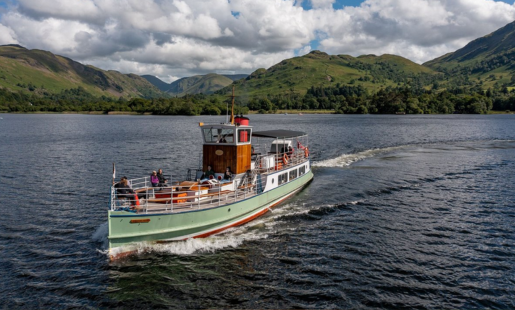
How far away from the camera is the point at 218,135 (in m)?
26.2

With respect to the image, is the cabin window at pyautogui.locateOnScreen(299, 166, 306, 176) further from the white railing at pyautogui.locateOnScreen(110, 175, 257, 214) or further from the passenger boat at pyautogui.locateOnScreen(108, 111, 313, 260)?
the white railing at pyautogui.locateOnScreen(110, 175, 257, 214)

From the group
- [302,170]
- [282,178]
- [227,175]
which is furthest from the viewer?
[302,170]

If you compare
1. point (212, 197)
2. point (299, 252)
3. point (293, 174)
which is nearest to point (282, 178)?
point (293, 174)

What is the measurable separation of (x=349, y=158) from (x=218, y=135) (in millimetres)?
31891

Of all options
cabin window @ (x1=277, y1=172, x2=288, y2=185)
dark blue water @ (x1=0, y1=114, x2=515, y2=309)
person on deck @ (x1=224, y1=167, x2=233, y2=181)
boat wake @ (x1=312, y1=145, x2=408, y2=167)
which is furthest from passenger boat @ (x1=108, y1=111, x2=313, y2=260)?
boat wake @ (x1=312, y1=145, x2=408, y2=167)

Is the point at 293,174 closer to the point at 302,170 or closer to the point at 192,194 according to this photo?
the point at 302,170

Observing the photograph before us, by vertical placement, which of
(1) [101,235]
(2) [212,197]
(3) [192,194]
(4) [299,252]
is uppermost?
(3) [192,194]

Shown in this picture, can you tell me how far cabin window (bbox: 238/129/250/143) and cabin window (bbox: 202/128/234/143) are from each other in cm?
55

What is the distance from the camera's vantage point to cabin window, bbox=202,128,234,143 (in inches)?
1022

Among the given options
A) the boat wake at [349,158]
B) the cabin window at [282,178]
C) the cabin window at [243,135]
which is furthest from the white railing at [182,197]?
the boat wake at [349,158]

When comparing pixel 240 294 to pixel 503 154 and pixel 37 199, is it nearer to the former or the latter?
pixel 37 199

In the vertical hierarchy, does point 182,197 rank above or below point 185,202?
above

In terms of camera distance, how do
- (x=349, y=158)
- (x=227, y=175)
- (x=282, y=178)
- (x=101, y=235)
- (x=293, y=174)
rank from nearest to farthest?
(x=101, y=235)
(x=227, y=175)
(x=282, y=178)
(x=293, y=174)
(x=349, y=158)

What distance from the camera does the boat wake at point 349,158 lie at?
48.5m
